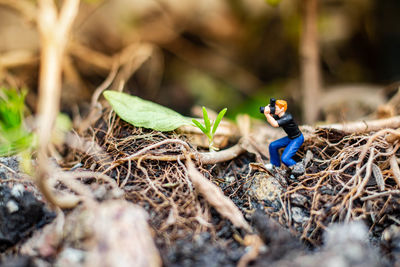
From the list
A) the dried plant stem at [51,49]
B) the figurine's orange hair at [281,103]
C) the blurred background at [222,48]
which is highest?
the dried plant stem at [51,49]

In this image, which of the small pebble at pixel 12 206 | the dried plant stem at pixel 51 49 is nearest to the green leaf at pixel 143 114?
the dried plant stem at pixel 51 49

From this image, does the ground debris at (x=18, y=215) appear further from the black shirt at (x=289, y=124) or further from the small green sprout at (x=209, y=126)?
the black shirt at (x=289, y=124)

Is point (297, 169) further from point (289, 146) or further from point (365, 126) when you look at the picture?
point (365, 126)

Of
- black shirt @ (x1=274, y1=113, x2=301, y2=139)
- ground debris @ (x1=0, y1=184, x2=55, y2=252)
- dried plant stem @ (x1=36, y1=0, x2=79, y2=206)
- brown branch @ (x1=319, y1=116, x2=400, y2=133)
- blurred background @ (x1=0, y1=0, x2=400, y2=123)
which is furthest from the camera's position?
blurred background @ (x1=0, y1=0, x2=400, y2=123)

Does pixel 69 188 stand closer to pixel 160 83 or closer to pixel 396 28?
pixel 160 83

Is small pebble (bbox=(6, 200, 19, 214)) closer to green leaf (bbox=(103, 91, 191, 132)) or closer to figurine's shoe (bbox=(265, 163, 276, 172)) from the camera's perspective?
green leaf (bbox=(103, 91, 191, 132))

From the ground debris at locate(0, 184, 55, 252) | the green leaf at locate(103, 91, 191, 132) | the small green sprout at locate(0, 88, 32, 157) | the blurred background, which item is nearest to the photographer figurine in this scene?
the green leaf at locate(103, 91, 191, 132)

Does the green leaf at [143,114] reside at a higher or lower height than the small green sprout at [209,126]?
higher
